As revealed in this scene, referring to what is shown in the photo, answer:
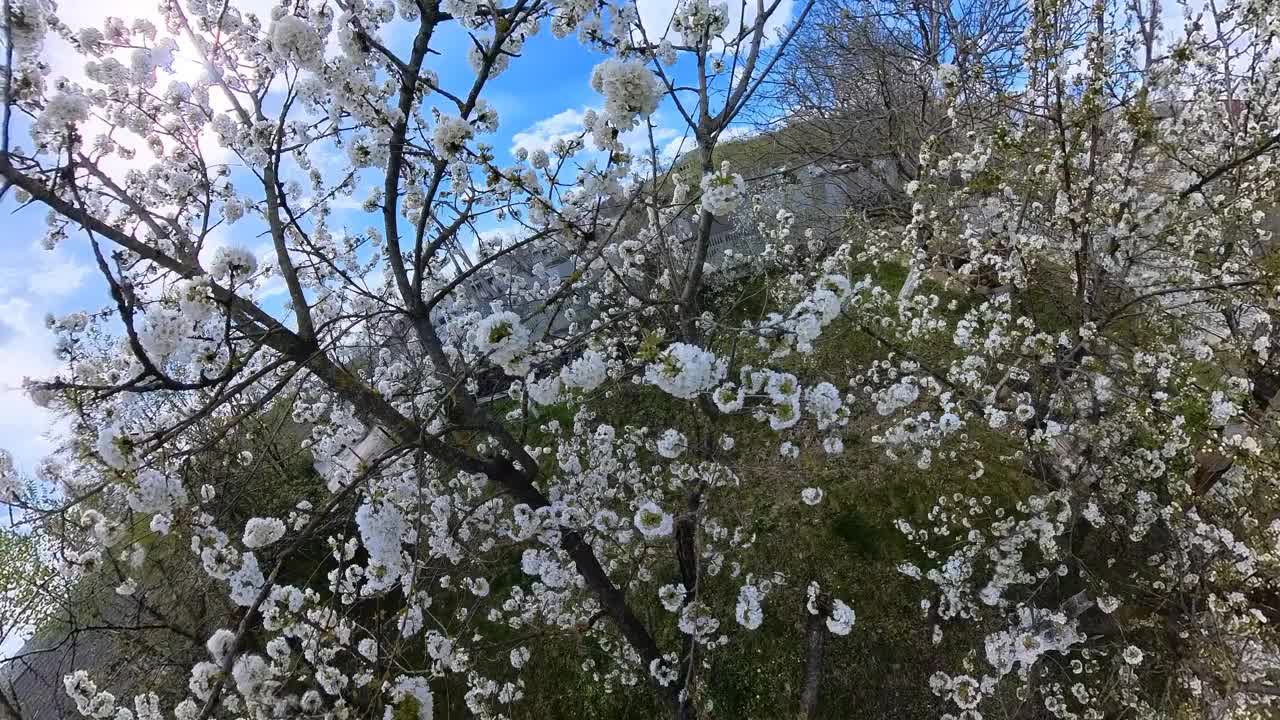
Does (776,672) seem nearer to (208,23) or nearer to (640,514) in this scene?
(640,514)

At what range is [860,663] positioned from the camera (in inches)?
237

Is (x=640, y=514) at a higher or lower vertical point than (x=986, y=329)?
lower

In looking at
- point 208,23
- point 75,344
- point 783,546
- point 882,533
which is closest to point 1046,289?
point 882,533

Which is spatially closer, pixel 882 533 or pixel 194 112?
Answer: pixel 194 112

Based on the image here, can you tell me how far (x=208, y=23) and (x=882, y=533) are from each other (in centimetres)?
793

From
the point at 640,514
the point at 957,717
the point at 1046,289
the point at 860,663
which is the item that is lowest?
the point at 957,717

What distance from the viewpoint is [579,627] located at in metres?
4.42

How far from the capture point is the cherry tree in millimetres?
2818

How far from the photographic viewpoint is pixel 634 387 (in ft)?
30.9

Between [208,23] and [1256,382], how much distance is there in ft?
34.2

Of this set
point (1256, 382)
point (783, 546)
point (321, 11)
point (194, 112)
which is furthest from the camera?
point (783, 546)

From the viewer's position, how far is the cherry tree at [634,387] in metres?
2.82

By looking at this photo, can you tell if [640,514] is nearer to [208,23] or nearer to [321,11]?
[321,11]

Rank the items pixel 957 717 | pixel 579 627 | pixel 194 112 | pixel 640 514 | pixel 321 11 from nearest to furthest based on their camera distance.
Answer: pixel 321 11, pixel 640 514, pixel 194 112, pixel 579 627, pixel 957 717
